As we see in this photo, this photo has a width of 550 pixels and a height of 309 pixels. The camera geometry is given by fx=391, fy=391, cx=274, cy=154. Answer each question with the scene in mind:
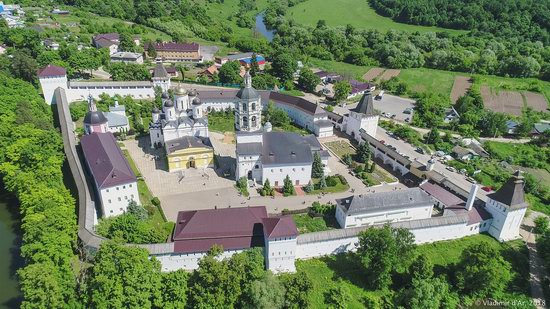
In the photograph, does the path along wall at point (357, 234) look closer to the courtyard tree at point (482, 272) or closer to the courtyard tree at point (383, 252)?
the courtyard tree at point (383, 252)

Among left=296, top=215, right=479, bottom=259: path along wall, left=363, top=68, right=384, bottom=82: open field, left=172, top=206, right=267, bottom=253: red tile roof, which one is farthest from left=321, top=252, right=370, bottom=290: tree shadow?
left=363, top=68, right=384, bottom=82: open field

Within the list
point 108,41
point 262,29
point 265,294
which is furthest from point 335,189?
point 262,29

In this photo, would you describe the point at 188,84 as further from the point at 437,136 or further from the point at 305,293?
the point at 305,293

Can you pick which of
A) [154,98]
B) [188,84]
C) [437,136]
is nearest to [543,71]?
[437,136]

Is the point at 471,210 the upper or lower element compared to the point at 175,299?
upper

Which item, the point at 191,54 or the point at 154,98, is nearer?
the point at 154,98

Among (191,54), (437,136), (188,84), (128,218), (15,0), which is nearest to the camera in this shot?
(128,218)
